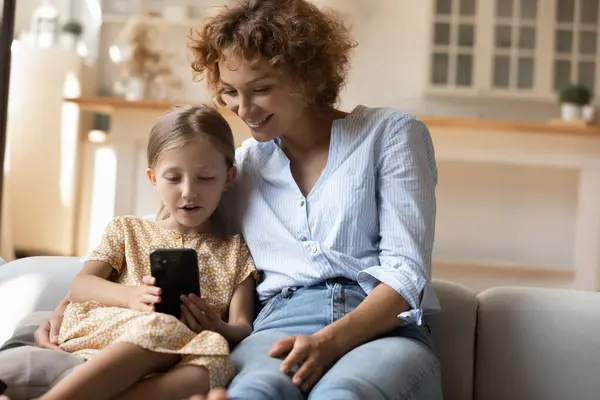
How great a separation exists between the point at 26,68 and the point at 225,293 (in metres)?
3.86

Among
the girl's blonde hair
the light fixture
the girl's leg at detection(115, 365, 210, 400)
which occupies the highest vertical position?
the light fixture

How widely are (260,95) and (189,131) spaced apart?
140 mm

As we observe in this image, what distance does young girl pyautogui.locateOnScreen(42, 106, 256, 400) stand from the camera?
121 centimetres

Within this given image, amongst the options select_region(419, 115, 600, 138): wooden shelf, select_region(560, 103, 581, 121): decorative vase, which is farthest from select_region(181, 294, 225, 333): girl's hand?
select_region(560, 103, 581, 121): decorative vase

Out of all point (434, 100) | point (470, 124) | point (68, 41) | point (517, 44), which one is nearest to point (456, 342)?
point (470, 124)

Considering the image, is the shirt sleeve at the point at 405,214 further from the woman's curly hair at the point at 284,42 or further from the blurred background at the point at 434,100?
the blurred background at the point at 434,100

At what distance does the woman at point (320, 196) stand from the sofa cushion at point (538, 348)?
159 millimetres

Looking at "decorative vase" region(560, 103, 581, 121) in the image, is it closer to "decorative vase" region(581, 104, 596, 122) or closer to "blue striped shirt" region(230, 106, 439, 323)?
"decorative vase" region(581, 104, 596, 122)

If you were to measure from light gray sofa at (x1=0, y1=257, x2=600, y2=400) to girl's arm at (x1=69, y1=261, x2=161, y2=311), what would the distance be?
0.13 m

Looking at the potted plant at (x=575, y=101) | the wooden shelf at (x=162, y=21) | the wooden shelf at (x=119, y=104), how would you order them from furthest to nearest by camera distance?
1. the wooden shelf at (x=162, y=21)
2. the potted plant at (x=575, y=101)
3. the wooden shelf at (x=119, y=104)

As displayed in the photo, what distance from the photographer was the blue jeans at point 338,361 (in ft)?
3.78

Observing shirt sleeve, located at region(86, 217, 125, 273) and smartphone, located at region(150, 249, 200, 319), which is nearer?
smartphone, located at region(150, 249, 200, 319)

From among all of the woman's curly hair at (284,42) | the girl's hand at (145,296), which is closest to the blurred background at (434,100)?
the woman's curly hair at (284,42)

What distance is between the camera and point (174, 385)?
47.5 inches
